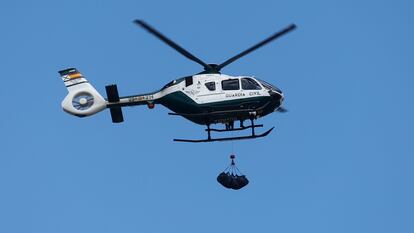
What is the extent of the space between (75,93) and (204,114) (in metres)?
4.55

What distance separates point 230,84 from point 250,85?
61cm

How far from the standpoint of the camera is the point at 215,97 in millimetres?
23016

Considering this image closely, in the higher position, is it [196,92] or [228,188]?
[196,92]

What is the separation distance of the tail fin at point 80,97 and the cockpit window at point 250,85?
Answer: 14.9 ft

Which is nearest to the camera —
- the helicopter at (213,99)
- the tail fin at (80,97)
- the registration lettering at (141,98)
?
the helicopter at (213,99)

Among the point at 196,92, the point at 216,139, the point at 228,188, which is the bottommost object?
the point at 228,188

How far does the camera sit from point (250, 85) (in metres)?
22.9

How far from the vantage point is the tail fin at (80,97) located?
958 inches

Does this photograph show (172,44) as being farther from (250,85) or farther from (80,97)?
(80,97)

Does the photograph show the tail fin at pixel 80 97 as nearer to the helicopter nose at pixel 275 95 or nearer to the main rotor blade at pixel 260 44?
the main rotor blade at pixel 260 44

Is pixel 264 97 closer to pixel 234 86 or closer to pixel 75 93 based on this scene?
Answer: pixel 234 86

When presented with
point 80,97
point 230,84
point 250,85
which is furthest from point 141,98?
point 250,85

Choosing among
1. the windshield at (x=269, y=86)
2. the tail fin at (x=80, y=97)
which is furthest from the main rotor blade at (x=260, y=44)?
the tail fin at (x=80, y=97)

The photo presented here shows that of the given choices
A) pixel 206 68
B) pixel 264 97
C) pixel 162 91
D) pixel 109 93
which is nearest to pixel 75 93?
pixel 109 93
